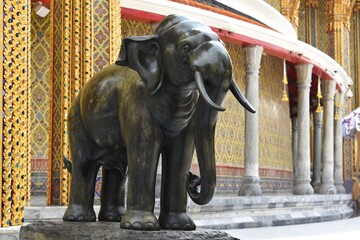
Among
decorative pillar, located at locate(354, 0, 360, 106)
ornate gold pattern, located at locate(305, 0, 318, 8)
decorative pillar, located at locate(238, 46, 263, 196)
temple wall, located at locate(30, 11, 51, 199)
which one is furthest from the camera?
decorative pillar, located at locate(354, 0, 360, 106)

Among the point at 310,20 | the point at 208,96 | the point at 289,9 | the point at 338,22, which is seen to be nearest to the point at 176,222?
the point at 208,96

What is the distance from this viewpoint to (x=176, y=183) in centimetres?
283

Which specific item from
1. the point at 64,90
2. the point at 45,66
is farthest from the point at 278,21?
the point at 64,90

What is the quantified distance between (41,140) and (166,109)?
6.37 m

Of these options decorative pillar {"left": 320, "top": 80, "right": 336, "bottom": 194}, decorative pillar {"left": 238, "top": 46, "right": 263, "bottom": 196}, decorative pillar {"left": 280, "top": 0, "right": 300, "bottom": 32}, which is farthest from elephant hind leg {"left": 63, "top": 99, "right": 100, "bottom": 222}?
decorative pillar {"left": 280, "top": 0, "right": 300, "bottom": 32}

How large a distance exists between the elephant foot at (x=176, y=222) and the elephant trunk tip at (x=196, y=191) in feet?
0.31

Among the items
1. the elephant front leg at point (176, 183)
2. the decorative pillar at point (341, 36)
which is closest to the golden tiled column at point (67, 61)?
the elephant front leg at point (176, 183)

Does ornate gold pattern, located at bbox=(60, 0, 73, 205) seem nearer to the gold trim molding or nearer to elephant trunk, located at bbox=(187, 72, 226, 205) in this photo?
elephant trunk, located at bbox=(187, 72, 226, 205)

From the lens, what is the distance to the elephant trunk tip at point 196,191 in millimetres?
2752

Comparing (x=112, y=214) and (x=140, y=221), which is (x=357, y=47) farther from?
(x=140, y=221)

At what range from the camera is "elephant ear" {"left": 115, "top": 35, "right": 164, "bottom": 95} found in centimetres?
274

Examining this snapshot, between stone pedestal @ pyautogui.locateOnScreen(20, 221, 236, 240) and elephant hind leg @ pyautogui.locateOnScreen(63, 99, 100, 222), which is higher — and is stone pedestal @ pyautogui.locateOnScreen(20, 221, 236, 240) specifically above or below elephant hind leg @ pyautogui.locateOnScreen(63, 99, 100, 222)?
below

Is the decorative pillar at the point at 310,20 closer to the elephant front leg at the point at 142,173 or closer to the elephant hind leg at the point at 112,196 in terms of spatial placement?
the elephant hind leg at the point at 112,196

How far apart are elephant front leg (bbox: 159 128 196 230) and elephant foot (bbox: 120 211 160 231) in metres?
0.12
